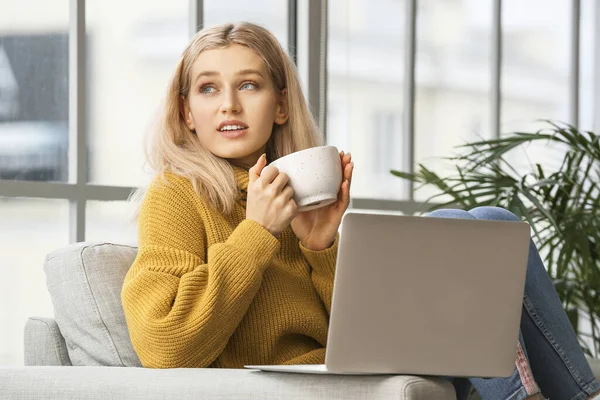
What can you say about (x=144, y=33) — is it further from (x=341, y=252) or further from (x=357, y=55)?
(x=341, y=252)

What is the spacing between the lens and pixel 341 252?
1250 mm

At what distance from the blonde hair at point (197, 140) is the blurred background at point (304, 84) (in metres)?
0.18

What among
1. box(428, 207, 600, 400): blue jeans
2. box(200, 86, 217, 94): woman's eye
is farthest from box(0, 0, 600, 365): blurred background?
box(428, 207, 600, 400): blue jeans

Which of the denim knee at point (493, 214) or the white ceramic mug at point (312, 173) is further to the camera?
the denim knee at point (493, 214)

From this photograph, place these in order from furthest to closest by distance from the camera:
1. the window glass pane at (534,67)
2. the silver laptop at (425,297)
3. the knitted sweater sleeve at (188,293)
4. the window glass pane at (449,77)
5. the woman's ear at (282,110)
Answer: the window glass pane at (534,67), the window glass pane at (449,77), the woman's ear at (282,110), the knitted sweater sleeve at (188,293), the silver laptop at (425,297)

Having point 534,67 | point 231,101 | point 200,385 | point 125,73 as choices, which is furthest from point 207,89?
point 534,67

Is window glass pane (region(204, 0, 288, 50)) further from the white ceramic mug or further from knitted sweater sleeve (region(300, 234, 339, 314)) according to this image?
the white ceramic mug

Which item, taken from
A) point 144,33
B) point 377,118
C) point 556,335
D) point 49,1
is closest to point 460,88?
point 377,118

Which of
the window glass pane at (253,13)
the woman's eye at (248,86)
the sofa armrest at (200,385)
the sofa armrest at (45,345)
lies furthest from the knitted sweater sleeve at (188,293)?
the window glass pane at (253,13)

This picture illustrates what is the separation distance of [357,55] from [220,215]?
2334 millimetres

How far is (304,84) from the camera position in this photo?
350 centimetres

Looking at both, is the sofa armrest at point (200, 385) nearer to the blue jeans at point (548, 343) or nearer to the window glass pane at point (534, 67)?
the blue jeans at point (548, 343)

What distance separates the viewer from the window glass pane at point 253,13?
3352 millimetres

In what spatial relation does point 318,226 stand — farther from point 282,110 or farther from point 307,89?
point 307,89
